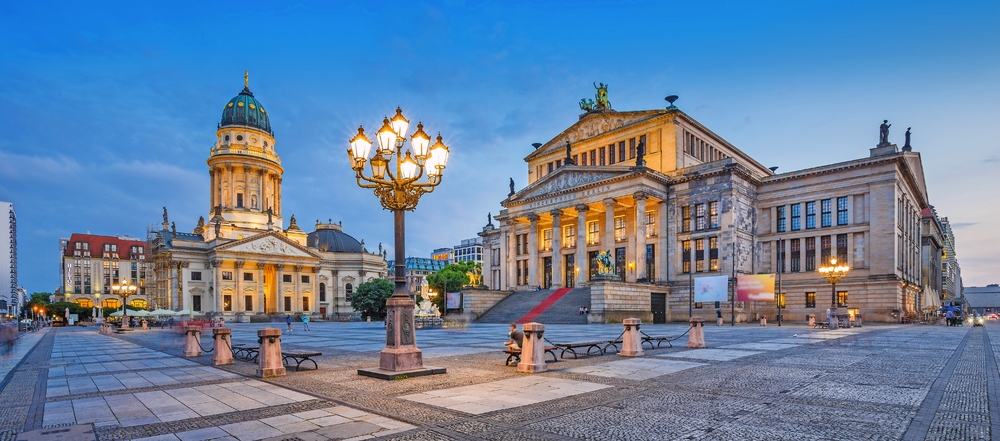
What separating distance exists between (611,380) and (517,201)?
51.8 m

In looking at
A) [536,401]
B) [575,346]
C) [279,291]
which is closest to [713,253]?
[575,346]

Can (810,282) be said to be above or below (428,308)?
above

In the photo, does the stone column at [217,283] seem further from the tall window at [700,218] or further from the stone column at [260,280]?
the tall window at [700,218]

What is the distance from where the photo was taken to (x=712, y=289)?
143 feet

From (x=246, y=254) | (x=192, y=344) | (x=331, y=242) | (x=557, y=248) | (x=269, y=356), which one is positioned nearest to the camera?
(x=269, y=356)

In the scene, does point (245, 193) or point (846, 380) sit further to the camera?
point (245, 193)

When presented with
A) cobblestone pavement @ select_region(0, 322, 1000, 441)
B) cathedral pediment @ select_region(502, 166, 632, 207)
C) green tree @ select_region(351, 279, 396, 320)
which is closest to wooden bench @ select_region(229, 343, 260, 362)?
cobblestone pavement @ select_region(0, 322, 1000, 441)

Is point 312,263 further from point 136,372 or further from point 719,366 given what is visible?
point 719,366

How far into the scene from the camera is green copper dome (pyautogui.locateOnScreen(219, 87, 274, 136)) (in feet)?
294

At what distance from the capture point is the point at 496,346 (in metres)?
21.3

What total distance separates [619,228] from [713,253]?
11198mm

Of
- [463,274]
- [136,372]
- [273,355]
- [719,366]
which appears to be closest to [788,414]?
[719,366]

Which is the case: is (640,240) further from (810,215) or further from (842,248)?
(842,248)

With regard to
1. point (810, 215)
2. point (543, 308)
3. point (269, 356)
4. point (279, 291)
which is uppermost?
point (810, 215)
